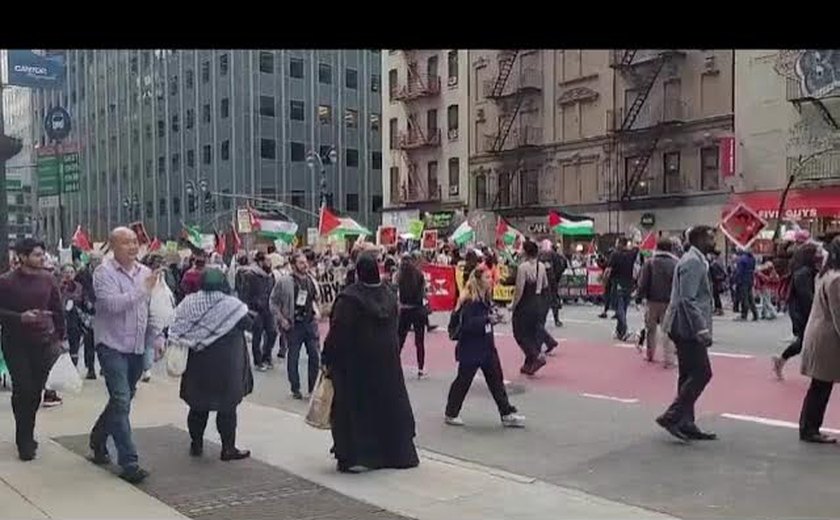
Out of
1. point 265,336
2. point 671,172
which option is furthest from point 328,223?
point 671,172

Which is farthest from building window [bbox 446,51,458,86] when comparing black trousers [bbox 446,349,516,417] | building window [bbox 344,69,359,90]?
black trousers [bbox 446,349,516,417]

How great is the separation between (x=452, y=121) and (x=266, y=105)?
19.0 m

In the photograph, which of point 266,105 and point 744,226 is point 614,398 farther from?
point 266,105

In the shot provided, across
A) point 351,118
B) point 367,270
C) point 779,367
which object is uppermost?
point 351,118

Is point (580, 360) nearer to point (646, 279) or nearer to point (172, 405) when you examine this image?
point (646, 279)

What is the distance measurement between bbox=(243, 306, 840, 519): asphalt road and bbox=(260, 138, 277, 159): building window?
176 feet

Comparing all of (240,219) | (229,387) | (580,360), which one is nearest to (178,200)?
(240,219)

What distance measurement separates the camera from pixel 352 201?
70750mm

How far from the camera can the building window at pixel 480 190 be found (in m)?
49.2

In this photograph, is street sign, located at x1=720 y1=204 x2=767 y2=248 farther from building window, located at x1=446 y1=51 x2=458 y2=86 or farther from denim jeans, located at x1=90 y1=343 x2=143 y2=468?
building window, located at x1=446 y1=51 x2=458 y2=86

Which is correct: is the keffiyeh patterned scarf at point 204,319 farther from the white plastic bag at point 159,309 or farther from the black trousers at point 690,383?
the black trousers at point 690,383

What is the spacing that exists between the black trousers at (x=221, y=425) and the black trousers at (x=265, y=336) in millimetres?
6173

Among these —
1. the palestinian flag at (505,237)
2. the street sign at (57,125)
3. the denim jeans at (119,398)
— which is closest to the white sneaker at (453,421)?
the denim jeans at (119,398)

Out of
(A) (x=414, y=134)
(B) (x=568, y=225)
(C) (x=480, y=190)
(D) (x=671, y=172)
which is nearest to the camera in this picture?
(B) (x=568, y=225)
